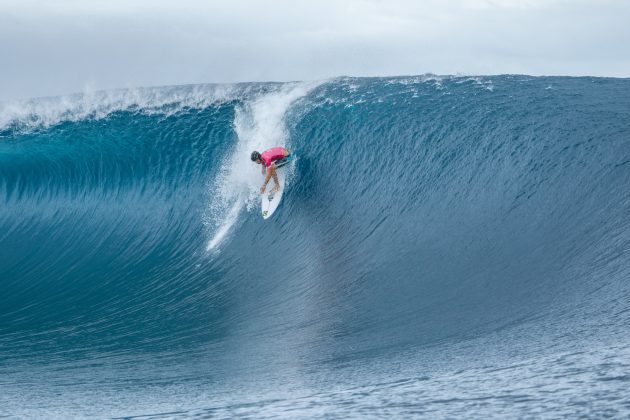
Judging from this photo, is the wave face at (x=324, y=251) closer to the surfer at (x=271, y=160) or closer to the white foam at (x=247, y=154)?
the white foam at (x=247, y=154)

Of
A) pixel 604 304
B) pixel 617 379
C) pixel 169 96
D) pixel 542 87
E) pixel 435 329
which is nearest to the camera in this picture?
pixel 617 379

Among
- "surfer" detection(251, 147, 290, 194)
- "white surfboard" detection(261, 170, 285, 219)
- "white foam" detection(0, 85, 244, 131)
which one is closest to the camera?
"white surfboard" detection(261, 170, 285, 219)

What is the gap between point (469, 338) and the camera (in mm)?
6477

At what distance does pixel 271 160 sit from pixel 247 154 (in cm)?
125

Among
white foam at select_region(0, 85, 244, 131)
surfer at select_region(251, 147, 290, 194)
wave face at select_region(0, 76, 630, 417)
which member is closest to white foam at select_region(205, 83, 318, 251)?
wave face at select_region(0, 76, 630, 417)

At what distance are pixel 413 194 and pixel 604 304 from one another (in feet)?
14.8

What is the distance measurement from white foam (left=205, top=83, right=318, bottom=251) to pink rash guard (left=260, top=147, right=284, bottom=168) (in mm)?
436

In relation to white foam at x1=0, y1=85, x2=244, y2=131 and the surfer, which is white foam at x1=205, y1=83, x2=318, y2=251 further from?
white foam at x1=0, y1=85, x2=244, y2=131

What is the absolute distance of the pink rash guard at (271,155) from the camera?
11853mm

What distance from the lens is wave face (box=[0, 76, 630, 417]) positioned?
19.3 feet

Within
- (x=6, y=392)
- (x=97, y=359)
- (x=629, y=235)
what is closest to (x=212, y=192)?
(x=97, y=359)

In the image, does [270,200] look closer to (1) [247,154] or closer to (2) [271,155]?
(2) [271,155]

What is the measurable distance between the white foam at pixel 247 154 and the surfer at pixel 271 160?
0.37 meters

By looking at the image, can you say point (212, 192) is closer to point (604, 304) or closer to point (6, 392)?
point (6, 392)
